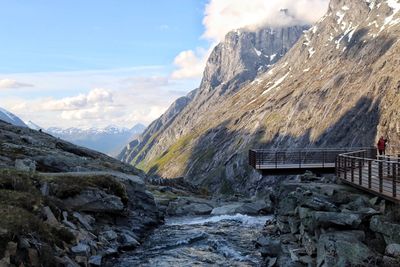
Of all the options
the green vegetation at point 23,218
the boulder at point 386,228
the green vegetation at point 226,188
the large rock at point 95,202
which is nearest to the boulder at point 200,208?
the large rock at point 95,202

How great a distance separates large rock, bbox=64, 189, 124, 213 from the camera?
36.2 meters

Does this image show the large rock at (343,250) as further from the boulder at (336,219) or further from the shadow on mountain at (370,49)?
the shadow on mountain at (370,49)

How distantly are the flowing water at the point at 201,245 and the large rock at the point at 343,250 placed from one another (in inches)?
298

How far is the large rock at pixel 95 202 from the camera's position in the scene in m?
36.2

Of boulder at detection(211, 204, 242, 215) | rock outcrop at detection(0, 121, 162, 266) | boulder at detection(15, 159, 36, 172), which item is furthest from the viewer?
boulder at detection(211, 204, 242, 215)

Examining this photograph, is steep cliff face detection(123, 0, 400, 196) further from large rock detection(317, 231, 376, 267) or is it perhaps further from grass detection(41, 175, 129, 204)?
large rock detection(317, 231, 376, 267)

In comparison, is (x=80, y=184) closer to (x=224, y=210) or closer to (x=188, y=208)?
(x=224, y=210)

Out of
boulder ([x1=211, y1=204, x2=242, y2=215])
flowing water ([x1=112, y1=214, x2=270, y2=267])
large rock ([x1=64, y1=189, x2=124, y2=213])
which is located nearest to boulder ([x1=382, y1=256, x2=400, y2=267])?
flowing water ([x1=112, y1=214, x2=270, y2=267])

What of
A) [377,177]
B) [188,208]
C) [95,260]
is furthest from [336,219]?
[188,208]

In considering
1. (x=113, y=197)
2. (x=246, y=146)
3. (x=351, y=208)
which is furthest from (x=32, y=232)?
(x=246, y=146)

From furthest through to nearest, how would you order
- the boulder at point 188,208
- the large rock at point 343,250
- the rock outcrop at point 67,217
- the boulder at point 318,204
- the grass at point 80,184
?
the boulder at point 188,208, the grass at point 80,184, the boulder at point 318,204, the rock outcrop at point 67,217, the large rock at point 343,250

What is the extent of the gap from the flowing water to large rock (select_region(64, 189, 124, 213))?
4369 mm

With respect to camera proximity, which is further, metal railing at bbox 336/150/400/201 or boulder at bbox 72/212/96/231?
boulder at bbox 72/212/96/231

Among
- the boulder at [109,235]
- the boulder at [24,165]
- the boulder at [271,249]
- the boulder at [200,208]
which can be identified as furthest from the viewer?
the boulder at [200,208]
